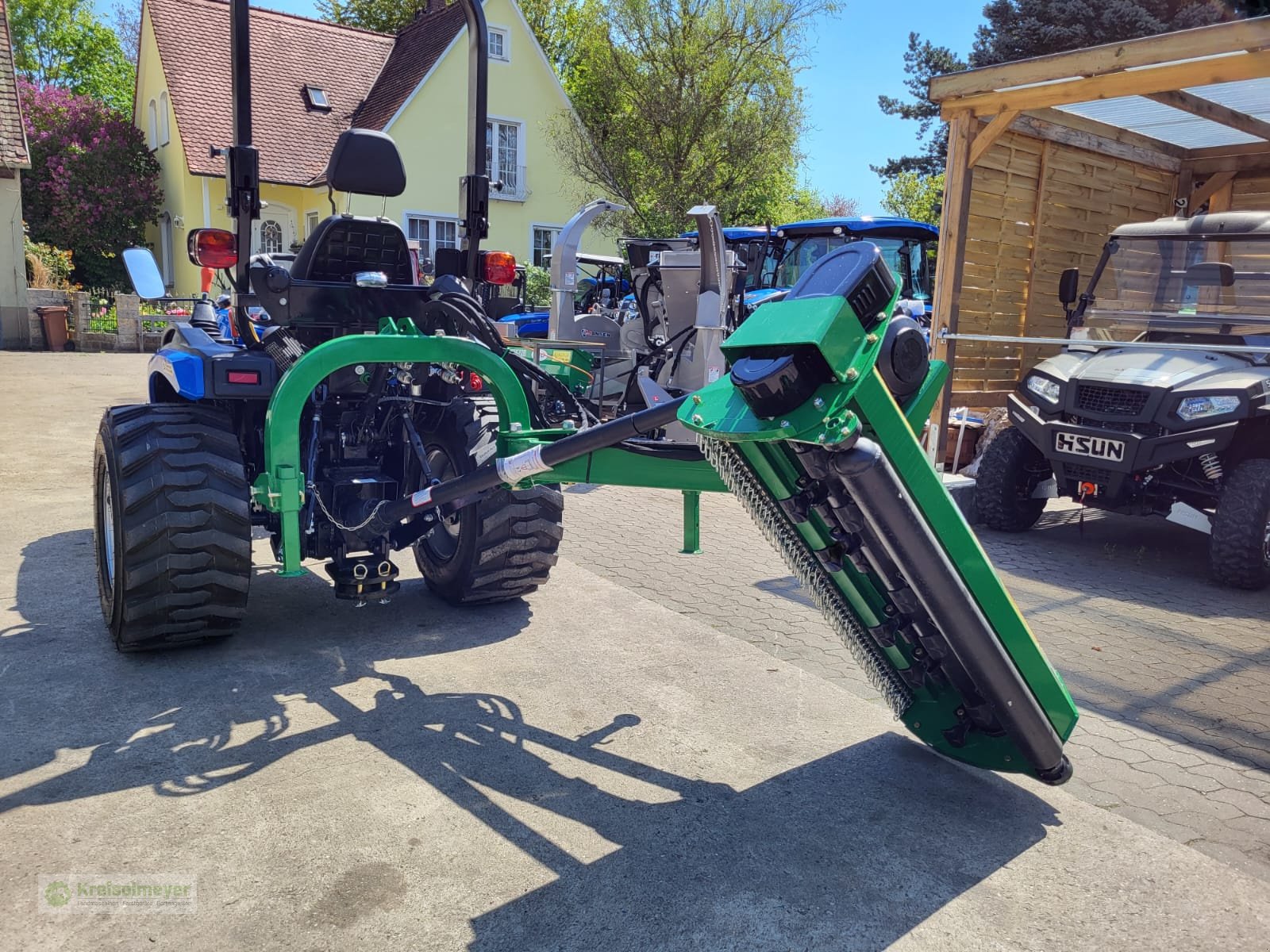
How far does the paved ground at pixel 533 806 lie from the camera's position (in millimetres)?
2375

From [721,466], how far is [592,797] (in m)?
1.15

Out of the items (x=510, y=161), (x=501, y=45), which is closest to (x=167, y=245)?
(x=510, y=161)

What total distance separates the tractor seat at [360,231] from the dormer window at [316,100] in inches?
876

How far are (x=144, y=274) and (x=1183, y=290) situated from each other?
705cm

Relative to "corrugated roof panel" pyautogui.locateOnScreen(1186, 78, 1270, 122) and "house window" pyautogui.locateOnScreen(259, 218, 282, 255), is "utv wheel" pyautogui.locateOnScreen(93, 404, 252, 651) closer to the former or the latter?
"corrugated roof panel" pyautogui.locateOnScreen(1186, 78, 1270, 122)

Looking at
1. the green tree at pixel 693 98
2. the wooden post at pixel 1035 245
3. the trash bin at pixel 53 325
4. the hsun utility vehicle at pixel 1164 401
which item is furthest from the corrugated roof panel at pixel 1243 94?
the trash bin at pixel 53 325

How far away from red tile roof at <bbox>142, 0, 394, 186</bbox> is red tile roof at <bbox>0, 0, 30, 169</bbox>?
3253 mm

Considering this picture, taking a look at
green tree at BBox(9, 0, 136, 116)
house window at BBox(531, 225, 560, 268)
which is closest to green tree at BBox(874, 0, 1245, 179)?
house window at BBox(531, 225, 560, 268)

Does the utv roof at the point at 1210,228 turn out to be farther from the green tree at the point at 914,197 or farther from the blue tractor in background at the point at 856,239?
the green tree at the point at 914,197

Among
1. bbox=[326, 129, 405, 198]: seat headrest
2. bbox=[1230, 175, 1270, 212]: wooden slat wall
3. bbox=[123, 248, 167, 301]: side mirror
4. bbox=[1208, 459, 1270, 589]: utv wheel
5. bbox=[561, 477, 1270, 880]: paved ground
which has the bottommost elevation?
bbox=[561, 477, 1270, 880]: paved ground

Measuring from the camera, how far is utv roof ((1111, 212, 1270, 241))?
7.04 m

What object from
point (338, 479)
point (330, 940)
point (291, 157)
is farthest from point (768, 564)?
point (291, 157)

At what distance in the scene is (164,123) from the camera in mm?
24781

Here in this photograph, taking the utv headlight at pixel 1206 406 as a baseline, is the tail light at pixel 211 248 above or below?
above
